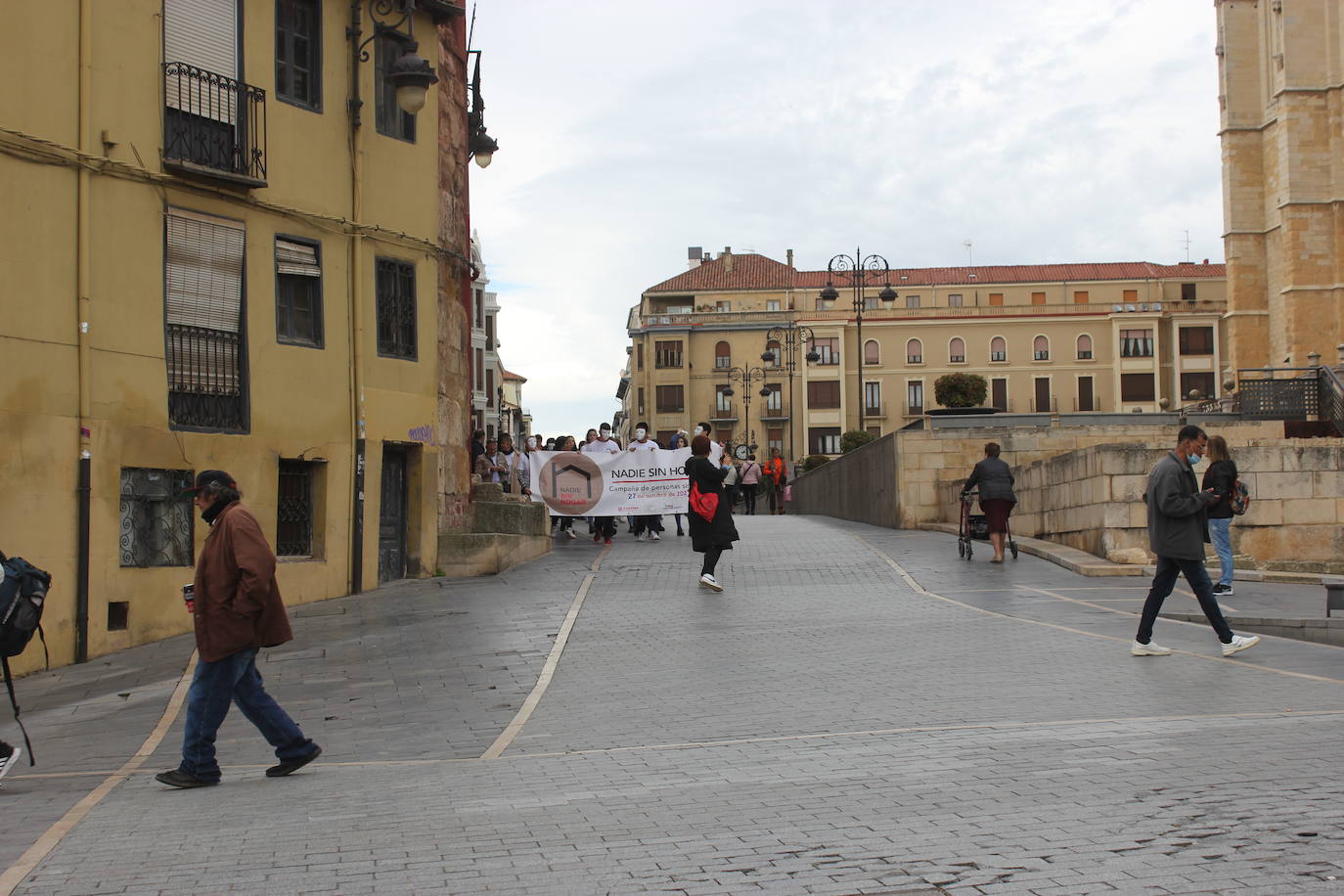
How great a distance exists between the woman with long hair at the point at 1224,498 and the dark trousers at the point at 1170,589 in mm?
3141

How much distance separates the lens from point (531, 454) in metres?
25.2

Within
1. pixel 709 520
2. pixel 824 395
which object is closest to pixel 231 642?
pixel 709 520

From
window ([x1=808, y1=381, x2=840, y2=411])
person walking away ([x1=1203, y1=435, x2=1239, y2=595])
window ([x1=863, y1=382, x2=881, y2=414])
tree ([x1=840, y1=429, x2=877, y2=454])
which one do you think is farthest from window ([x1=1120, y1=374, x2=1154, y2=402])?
person walking away ([x1=1203, y1=435, x2=1239, y2=595])

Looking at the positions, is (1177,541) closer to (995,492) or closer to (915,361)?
(995,492)

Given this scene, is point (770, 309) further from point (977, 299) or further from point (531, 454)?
point (531, 454)

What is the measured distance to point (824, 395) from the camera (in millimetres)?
98750

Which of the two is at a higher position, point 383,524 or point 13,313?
point 13,313

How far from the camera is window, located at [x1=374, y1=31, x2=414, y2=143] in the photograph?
19656 mm

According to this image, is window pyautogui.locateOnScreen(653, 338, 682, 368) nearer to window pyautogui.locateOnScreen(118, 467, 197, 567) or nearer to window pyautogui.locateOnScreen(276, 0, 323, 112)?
window pyautogui.locateOnScreen(276, 0, 323, 112)

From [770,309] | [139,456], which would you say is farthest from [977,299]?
[139,456]

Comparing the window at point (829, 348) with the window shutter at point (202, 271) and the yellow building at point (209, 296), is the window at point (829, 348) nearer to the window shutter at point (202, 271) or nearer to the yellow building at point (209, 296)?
the yellow building at point (209, 296)

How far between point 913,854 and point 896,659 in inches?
244

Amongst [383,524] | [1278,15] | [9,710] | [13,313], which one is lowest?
[9,710]

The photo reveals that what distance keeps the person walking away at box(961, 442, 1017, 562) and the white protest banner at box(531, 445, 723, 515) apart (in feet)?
20.9
